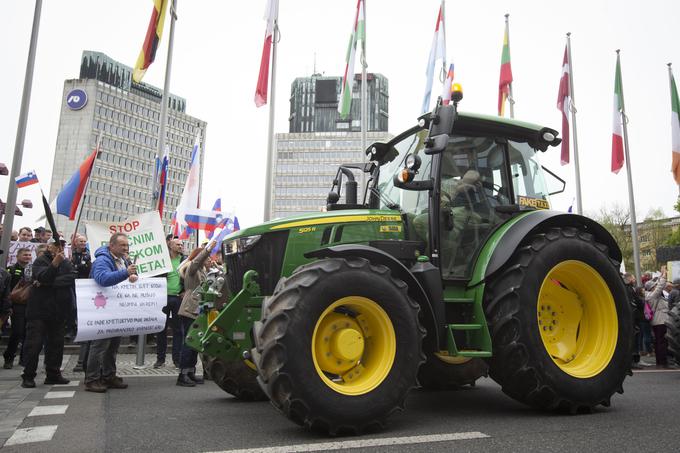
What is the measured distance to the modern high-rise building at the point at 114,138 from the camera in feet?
345

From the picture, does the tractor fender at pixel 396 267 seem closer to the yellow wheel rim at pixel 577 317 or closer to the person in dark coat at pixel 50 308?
the yellow wheel rim at pixel 577 317

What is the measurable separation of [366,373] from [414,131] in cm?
258

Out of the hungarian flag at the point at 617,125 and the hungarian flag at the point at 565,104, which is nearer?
the hungarian flag at the point at 565,104

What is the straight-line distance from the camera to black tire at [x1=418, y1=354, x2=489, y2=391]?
582 cm

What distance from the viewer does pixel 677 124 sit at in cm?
1898

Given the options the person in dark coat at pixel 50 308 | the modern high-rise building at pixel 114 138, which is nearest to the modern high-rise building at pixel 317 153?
the modern high-rise building at pixel 114 138

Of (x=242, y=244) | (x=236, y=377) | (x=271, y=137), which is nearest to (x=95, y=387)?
(x=236, y=377)

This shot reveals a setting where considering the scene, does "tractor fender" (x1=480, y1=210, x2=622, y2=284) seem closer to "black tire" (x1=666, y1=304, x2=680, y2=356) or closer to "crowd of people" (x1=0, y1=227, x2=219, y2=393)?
"black tire" (x1=666, y1=304, x2=680, y2=356)

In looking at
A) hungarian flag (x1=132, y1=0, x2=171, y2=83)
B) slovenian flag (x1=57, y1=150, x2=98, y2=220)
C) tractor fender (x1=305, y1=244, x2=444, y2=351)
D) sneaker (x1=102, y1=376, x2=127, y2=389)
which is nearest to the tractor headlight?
tractor fender (x1=305, y1=244, x2=444, y2=351)

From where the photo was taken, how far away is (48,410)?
5.24 meters

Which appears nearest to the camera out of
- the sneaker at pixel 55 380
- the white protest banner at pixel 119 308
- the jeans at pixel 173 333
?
the white protest banner at pixel 119 308

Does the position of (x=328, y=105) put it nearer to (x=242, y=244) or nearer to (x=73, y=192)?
(x=73, y=192)

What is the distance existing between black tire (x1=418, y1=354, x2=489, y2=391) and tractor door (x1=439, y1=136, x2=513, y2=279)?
127 centimetres

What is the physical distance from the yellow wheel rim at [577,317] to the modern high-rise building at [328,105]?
372ft
